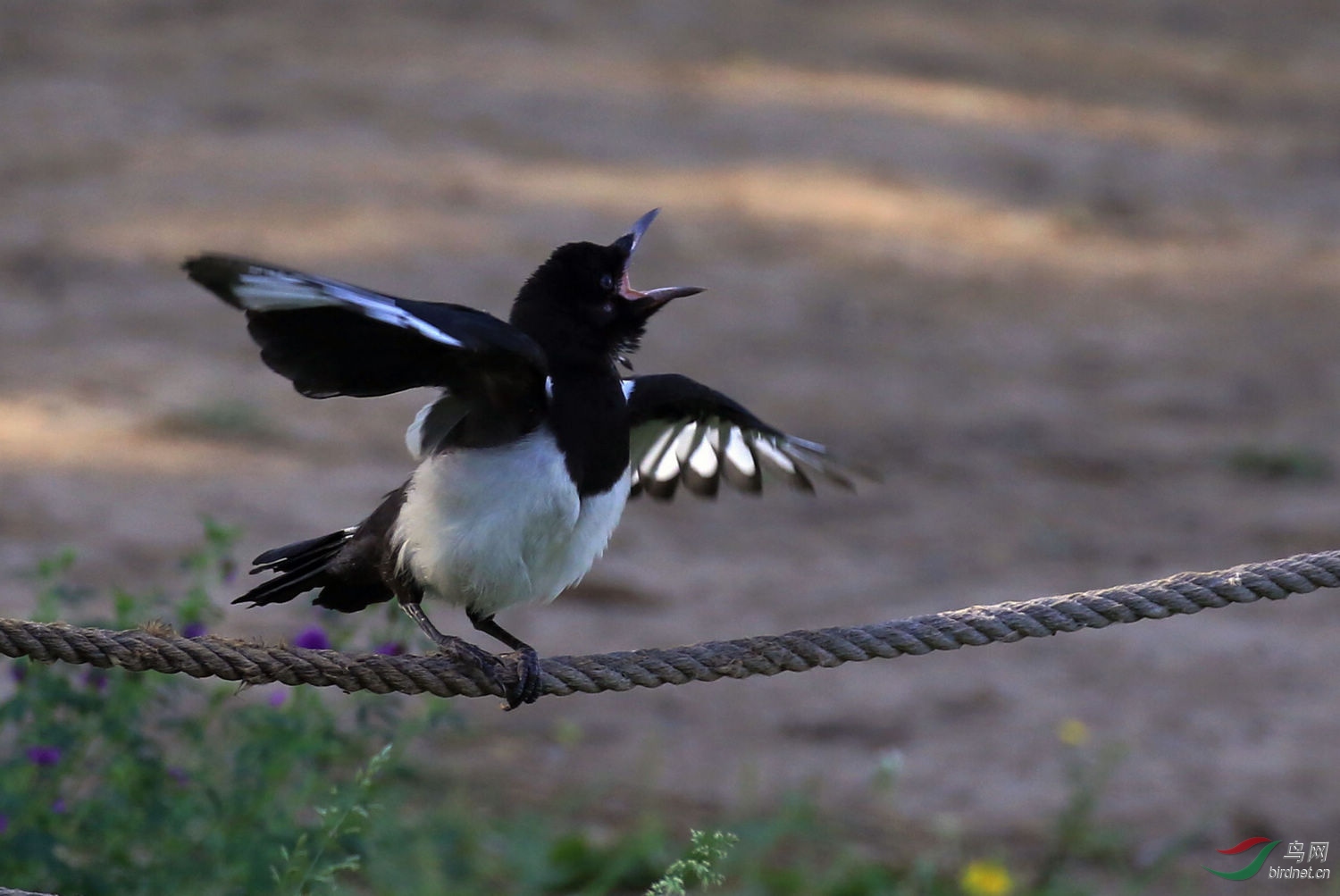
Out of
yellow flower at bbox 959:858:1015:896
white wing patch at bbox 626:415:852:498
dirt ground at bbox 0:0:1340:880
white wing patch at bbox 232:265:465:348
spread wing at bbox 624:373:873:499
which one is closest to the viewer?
white wing patch at bbox 232:265:465:348

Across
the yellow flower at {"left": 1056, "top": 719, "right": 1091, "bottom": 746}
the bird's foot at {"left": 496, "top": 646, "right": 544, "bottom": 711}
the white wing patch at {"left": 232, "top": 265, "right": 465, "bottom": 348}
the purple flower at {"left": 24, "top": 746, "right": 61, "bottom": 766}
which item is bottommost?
the yellow flower at {"left": 1056, "top": 719, "right": 1091, "bottom": 746}

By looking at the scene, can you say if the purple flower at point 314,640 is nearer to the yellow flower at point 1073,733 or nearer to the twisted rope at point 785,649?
the twisted rope at point 785,649

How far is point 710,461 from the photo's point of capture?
393cm

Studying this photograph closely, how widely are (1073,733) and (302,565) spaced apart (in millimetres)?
2748

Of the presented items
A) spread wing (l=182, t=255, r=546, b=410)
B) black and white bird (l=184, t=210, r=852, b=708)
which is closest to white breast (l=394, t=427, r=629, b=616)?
black and white bird (l=184, t=210, r=852, b=708)

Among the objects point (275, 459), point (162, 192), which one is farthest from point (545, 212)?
point (275, 459)

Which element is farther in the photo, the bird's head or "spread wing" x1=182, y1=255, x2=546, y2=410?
the bird's head

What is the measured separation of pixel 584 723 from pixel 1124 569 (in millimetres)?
2669

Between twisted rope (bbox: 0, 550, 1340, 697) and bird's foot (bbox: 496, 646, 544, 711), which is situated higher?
twisted rope (bbox: 0, 550, 1340, 697)

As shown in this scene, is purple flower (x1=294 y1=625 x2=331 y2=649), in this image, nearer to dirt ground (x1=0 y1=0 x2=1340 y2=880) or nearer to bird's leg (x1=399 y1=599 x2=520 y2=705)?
bird's leg (x1=399 y1=599 x2=520 y2=705)

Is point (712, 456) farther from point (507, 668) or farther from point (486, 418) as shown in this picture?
point (507, 668)

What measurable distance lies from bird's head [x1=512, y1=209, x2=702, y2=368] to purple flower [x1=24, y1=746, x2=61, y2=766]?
126cm

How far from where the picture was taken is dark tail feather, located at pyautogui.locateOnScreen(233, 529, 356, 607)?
134 inches

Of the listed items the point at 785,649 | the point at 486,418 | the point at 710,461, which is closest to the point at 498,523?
the point at 486,418
